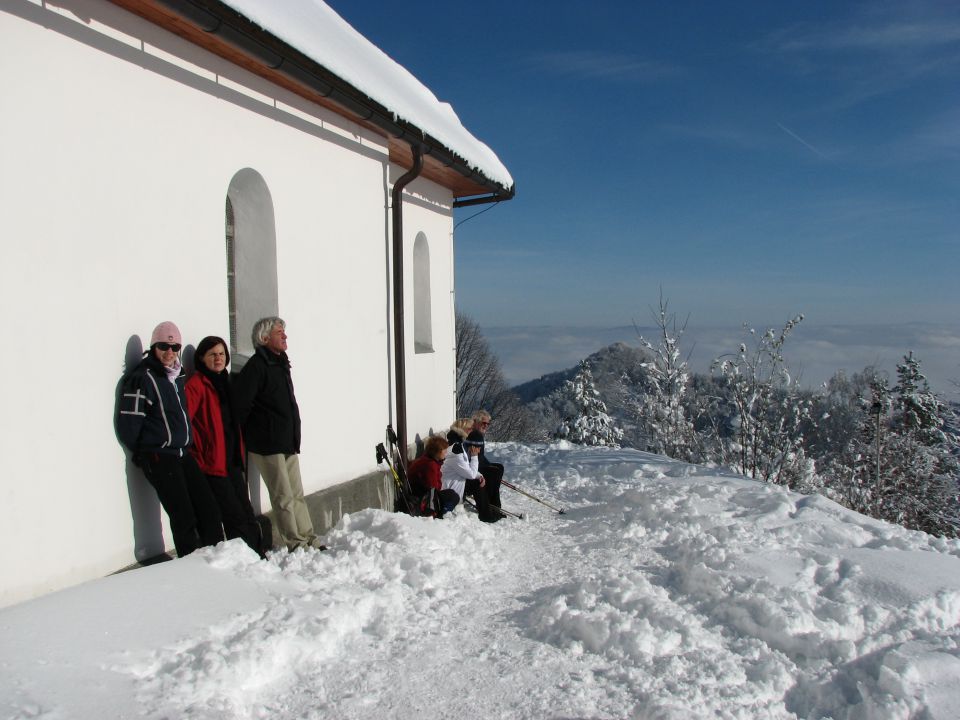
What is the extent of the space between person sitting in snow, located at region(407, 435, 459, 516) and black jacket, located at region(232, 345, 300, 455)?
2.05 meters

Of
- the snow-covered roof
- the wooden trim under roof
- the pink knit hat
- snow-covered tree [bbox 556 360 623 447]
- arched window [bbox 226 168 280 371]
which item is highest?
the snow-covered roof

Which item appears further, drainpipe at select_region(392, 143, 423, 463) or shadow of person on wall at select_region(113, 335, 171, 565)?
drainpipe at select_region(392, 143, 423, 463)

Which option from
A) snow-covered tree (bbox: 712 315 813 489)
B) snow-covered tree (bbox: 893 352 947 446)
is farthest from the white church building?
snow-covered tree (bbox: 893 352 947 446)

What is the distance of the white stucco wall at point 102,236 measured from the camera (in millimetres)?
3217

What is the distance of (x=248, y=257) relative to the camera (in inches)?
209

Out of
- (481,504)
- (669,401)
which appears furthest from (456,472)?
(669,401)

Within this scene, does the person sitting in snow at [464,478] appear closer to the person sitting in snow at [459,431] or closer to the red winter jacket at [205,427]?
the person sitting in snow at [459,431]

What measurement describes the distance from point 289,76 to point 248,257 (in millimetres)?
1407

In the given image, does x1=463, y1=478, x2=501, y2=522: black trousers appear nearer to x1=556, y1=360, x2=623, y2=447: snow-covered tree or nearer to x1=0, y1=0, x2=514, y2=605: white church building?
x1=0, y1=0, x2=514, y2=605: white church building

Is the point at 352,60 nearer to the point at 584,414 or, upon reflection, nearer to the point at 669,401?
the point at 669,401

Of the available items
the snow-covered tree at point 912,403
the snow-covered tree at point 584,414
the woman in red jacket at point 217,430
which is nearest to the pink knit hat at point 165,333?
the woman in red jacket at point 217,430

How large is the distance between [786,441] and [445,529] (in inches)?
411

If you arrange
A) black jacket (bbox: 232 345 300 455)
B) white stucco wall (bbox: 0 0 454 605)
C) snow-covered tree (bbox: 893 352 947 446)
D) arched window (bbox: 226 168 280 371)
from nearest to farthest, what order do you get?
white stucco wall (bbox: 0 0 454 605)
black jacket (bbox: 232 345 300 455)
arched window (bbox: 226 168 280 371)
snow-covered tree (bbox: 893 352 947 446)

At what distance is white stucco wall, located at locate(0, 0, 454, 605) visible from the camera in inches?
127
